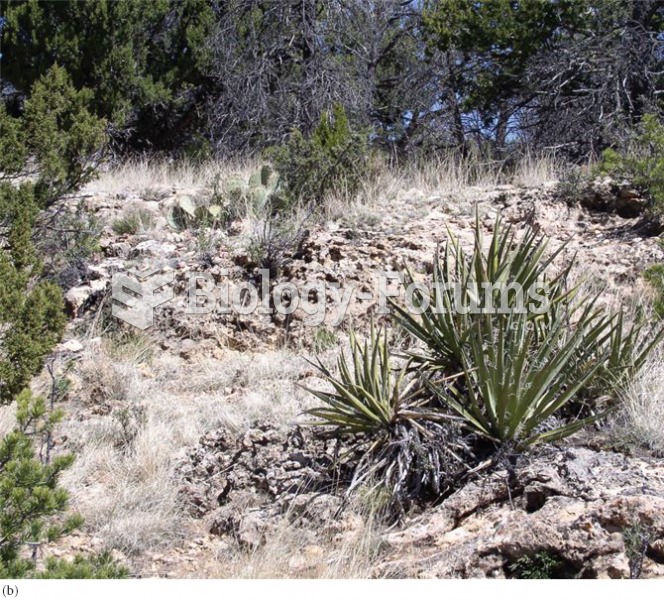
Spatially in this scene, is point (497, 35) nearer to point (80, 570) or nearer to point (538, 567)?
point (538, 567)

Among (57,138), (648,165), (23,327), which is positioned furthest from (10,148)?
(648,165)

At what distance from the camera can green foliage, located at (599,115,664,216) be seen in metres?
7.17

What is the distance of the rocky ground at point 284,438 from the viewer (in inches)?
139

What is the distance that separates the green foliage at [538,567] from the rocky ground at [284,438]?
22 millimetres

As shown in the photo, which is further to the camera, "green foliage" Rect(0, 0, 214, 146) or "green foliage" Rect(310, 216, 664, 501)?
"green foliage" Rect(0, 0, 214, 146)

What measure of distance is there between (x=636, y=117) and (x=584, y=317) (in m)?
5.55

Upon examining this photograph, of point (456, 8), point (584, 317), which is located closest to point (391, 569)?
point (584, 317)

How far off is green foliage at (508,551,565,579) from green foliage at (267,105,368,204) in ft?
17.3

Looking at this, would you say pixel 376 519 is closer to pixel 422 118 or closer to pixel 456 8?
pixel 456 8

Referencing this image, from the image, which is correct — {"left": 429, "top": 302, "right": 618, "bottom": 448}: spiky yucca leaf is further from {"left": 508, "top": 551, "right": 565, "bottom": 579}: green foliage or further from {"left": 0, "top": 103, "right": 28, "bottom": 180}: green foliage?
{"left": 0, "top": 103, "right": 28, "bottom": 180}: green foliage

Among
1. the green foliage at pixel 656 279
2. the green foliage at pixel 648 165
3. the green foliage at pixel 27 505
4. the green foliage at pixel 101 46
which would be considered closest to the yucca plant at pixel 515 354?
the green foliage at pixel 656 279

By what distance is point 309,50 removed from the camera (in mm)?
11242

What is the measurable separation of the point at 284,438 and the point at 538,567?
73.5 inches

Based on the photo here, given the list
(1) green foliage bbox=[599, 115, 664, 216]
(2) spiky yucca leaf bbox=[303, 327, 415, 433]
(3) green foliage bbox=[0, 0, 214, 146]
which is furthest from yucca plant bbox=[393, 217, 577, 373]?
(3) green foliage bbox=[0, 0, 214, 146]
